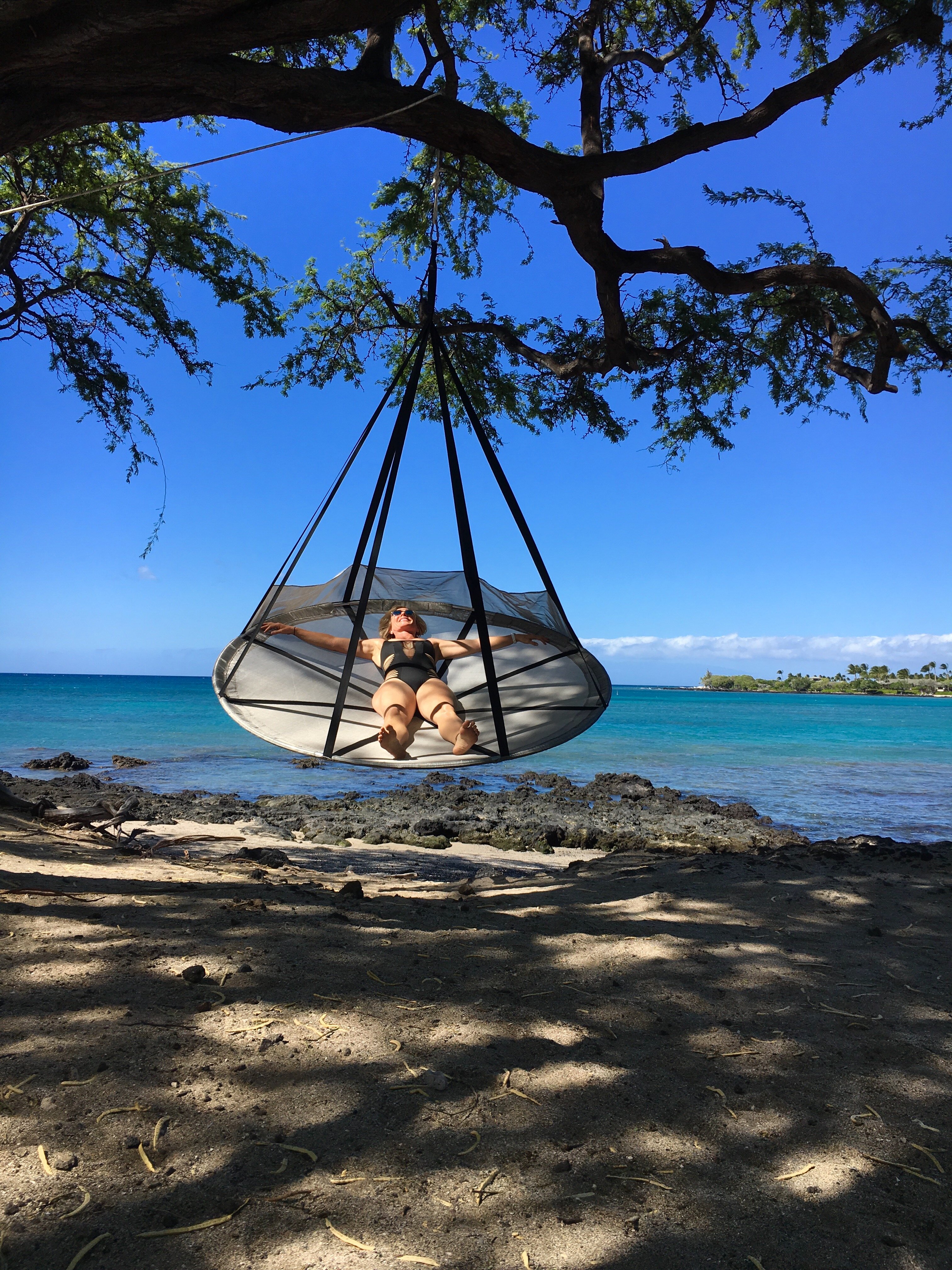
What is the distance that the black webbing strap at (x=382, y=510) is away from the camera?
3.00 meters

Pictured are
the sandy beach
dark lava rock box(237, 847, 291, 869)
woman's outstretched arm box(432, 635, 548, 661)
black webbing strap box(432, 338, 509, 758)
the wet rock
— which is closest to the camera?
the sandy beach

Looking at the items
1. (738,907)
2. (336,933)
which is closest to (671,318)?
(738,907)

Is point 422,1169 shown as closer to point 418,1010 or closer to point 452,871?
point 418,1010

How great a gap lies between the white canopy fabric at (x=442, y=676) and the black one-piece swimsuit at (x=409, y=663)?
0.24 m

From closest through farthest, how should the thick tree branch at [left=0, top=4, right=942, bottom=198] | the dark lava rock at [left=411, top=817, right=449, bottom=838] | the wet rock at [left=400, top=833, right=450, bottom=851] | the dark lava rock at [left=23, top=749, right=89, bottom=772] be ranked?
the thick tree branch at [left=0, top=4, right=942, bottom=198] → the wet rock at [left=400, top=833, right=450, bottom=851] → the dark lava rock at [left=411, top=817, right=449, bottom=838] → the dark lava rock at [left=23, top=749, right=89, bottom=772]

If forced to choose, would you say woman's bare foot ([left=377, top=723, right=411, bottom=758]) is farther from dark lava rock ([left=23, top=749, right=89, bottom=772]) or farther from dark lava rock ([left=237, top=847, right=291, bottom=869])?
dark lava rock ([left=23, top=749, right=89, bottom=772])

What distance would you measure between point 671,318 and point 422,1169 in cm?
478

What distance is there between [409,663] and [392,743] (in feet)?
2.39

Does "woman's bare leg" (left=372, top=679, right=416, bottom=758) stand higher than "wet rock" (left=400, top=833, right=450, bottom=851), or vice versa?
"woman's bare leg" (left=372, top=679, right=416, bottom=758)

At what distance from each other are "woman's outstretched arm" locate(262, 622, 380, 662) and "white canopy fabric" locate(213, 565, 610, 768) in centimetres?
4

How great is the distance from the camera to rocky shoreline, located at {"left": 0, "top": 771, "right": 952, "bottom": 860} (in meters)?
5.28

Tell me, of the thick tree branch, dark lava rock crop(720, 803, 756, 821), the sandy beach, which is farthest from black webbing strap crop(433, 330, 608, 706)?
dark lava rock crop(720, 803, 756, 821)

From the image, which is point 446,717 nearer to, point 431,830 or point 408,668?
point 408,668

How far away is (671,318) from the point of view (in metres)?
4.68
